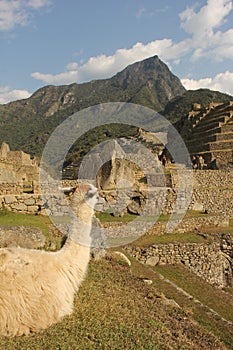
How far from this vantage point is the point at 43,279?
423 cm

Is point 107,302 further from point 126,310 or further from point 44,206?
point 44,206

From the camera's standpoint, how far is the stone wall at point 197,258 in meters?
11.0

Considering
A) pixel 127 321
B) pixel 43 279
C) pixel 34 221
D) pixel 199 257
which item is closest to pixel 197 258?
pixel 199 257

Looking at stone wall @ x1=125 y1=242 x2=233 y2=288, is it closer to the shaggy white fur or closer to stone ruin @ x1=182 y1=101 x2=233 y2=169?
the shaggy white fur

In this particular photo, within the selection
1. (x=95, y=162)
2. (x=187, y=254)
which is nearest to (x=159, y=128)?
(x=95, y=162)

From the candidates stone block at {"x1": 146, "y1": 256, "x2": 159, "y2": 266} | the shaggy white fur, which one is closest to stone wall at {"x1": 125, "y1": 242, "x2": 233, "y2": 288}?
stone block at {"x1": 146, "y1": 256, "x2": 159, "y2": 266}

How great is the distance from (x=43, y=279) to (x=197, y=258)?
27.6 feet

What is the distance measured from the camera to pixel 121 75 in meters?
178

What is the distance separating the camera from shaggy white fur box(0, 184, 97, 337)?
4.00 m

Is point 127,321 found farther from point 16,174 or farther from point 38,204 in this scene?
point 16,174

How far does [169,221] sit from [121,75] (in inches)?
6847

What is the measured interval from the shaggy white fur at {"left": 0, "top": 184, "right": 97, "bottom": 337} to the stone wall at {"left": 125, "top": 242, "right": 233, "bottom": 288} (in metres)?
6.43

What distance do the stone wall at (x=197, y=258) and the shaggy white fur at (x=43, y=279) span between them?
643cm

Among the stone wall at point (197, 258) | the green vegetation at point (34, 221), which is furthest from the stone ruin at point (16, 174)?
the stone wall at point (197, 258)
